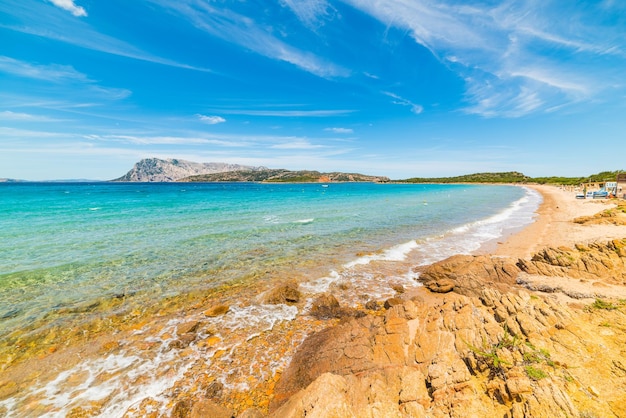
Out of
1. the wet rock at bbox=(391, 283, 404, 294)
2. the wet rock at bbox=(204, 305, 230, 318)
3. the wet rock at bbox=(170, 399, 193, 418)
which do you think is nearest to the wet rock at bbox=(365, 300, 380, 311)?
the wet rock at bbox=(391, 283, 404, 294)

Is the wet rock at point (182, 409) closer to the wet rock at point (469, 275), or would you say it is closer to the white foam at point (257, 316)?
→ the white foam at point (257, 316)

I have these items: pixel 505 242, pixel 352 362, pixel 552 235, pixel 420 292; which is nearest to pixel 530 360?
pixel 352 362

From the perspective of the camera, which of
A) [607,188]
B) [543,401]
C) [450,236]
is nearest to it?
[543,401]

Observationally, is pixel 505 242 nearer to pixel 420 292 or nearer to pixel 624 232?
pixel 624 232

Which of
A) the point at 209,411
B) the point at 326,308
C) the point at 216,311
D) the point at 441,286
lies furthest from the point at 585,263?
the point at 216,311

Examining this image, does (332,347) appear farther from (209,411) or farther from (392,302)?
(392,302)

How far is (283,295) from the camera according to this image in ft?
42.4

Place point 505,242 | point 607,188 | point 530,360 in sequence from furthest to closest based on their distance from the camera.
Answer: point 607,188 → point 505,242 → point 530,360

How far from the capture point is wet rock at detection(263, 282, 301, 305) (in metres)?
12.7

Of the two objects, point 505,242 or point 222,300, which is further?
point 505,242

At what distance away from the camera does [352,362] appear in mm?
7477

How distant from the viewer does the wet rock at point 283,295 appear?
41.7 ft

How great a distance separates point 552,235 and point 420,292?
19.2 m

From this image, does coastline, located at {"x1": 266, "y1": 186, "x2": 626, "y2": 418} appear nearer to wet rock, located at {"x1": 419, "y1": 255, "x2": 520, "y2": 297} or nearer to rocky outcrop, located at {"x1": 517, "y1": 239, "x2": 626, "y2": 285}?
rocky outcrop, located at {"x1": 517, "y1": 239, "x2": 626, "y2": 285}
